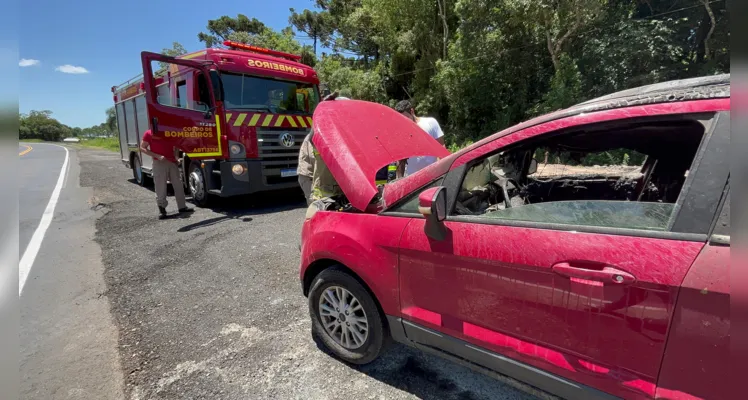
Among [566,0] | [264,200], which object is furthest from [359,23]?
[264,200]

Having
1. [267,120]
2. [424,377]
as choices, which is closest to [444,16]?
[267,120]

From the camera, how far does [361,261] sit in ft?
7.41

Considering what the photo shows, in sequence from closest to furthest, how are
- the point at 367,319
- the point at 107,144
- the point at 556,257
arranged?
1. the point at 556,257
2. the point at 367,319
3. the point at 107,144

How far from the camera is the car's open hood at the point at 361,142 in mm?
Result: 2453

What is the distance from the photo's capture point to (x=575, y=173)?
3154mm

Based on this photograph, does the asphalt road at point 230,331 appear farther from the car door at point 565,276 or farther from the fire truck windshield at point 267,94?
the fire truck windshield at point 267,94

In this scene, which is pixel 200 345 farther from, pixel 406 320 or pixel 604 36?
pixel 604 36

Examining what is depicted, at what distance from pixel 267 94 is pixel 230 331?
5352mm

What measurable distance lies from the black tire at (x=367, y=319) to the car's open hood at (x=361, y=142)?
52 centimetres

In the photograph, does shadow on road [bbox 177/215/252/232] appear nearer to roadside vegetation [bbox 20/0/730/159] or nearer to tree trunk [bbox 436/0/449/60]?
roadside vegetation [bbox 20/0/730/159]

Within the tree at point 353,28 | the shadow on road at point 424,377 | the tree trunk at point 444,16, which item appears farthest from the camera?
the tree at point 353,28

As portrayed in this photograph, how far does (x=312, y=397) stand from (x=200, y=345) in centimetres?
112

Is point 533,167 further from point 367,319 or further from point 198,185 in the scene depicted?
point 198,185

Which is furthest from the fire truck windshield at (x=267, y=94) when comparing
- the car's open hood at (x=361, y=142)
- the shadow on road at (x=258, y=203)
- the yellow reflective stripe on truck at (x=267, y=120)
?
the car's open hood at (x=361, y=142)
